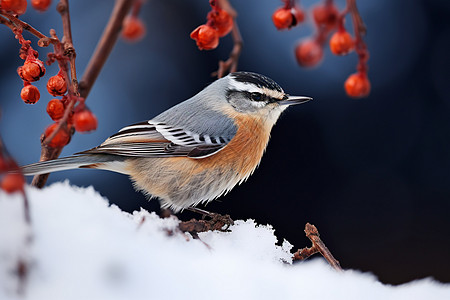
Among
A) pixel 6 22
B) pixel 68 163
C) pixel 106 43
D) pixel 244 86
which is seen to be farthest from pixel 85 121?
pixel 244 86

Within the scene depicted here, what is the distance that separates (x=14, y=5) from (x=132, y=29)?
20cm

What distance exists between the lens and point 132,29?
0.72 metres

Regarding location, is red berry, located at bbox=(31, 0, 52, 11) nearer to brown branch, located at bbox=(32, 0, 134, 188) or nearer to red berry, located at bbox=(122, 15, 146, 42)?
brown branch, located at bbox=(32, 0, 134, 188)

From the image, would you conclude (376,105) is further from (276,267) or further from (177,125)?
(276,267)

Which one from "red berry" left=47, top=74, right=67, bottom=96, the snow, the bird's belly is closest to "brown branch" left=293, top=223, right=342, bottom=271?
the snow

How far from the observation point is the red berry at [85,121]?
75 centimetres

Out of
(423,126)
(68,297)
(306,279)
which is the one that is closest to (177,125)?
Answer: (306,279)

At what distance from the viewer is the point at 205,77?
2.33m

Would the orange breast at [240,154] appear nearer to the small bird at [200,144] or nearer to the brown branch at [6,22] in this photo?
the small bird at [200,144]

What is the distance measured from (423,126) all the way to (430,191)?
0.97 feet

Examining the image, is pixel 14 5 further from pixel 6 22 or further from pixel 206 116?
pixel 206 116

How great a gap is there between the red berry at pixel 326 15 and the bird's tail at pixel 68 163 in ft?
1.84

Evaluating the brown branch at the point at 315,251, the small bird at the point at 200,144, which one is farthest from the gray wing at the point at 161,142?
the brown branch at the point at 315,251

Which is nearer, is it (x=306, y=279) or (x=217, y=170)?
(x=306, y=279)
